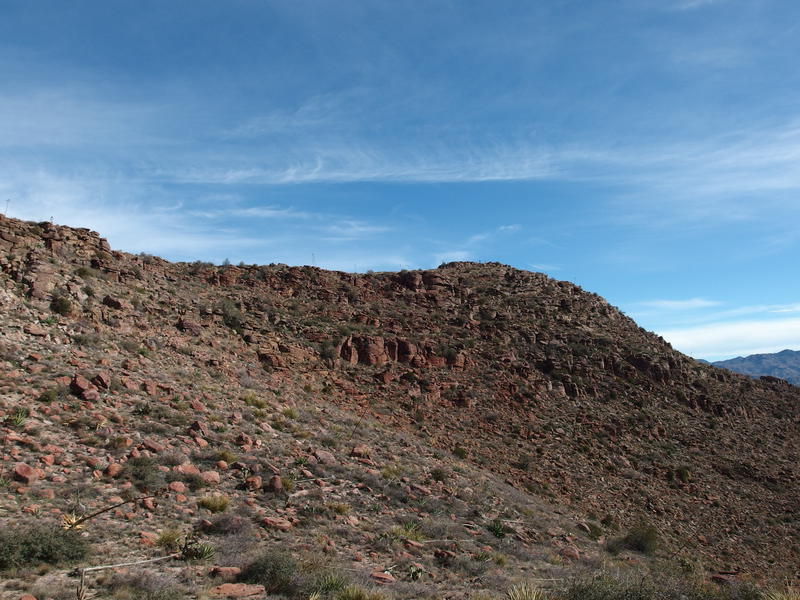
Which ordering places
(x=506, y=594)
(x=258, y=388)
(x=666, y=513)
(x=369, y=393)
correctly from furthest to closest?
(x=369, y=393), (x=666, y=513), (x=258, y=388), (x=506, y=594)

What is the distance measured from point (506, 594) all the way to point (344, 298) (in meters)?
27.7

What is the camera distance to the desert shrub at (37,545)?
7660mm

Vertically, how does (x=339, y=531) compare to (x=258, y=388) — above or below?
below

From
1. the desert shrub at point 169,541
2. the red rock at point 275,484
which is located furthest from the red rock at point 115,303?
the desert shrub at point 169,541

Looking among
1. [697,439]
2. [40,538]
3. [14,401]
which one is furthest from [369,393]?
[697,439]

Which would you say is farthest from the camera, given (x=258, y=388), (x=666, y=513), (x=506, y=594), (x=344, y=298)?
(x=344, y=298)

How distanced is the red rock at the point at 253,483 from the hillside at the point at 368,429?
0.06 meters

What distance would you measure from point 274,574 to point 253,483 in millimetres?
4471

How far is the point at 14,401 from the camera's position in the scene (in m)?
12.3

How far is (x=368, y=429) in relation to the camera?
69.1ft

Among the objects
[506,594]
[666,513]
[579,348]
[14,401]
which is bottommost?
[666,513]

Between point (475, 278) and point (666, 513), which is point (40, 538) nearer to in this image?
point (666, 513)

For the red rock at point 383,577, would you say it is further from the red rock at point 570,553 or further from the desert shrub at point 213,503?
the red rock at point 570,553

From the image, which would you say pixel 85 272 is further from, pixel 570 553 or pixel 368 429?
pixel 570 553
